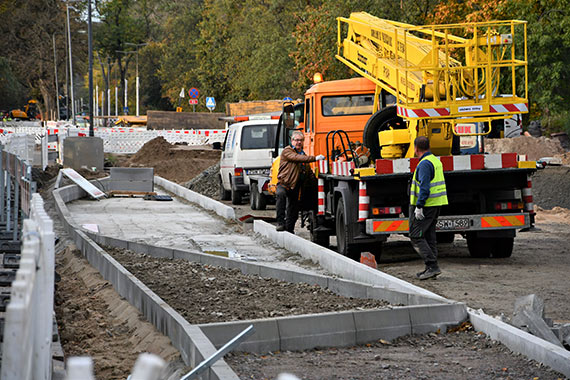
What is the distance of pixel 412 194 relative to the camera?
11.2m

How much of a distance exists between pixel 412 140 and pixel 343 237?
1.65 meters

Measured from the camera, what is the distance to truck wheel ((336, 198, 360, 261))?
12881mm

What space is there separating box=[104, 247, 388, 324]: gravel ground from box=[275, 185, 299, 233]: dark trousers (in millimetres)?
3089

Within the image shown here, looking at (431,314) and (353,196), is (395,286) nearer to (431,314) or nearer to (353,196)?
(431,314)

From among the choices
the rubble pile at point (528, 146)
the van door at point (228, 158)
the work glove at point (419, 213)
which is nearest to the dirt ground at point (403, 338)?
the work glove at point (419, 213)

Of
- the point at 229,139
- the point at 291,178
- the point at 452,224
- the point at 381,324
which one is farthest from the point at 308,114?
the point at 229,139

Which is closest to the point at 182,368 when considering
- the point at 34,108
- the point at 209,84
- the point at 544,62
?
the point at 544,62

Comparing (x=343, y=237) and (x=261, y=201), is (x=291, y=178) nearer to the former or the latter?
(x=343, y=237)

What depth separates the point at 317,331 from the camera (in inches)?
298

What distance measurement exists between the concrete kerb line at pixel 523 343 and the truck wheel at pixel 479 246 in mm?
5229

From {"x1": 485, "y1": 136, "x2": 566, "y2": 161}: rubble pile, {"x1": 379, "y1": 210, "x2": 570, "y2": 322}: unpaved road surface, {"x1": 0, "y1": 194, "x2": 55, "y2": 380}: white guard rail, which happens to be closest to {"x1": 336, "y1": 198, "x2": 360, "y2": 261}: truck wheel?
{"x1": 379, "y1": 210, "x2": 570, "y2": 322}: unpaved road surface

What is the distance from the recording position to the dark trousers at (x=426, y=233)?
11.0 m

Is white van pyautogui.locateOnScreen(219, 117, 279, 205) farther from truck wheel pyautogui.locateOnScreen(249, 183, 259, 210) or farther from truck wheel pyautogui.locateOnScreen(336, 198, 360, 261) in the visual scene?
truck wheel pyautogui.locateOnScreen(336, 198, 360, 261)

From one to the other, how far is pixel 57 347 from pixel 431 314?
3.07m
